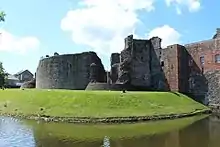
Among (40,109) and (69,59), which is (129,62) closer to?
(69,59)

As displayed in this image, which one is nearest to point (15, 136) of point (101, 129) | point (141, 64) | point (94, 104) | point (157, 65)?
point (101, 129)

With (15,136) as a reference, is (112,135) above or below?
below

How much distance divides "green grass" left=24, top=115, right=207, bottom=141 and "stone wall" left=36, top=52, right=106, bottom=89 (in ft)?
94.4

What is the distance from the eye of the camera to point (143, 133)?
2819 centimetres

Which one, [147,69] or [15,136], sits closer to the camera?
[15,136]

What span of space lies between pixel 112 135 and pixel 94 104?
13752 mm

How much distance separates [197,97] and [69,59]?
24.6m

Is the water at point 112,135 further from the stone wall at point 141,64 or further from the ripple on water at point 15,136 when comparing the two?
the stone wall at point 141,64

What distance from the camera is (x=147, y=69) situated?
202 ft

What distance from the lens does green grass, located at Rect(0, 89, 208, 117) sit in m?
38.7

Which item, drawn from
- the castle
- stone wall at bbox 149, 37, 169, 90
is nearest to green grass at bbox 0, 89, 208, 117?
the castle

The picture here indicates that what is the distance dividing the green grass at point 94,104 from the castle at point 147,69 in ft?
23.7

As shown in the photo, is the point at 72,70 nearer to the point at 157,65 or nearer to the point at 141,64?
the point at 141,64

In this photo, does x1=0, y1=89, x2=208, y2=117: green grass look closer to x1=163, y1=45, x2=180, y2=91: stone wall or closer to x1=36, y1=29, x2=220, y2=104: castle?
x1=36, y1=29, x2=220, y2=104: castle
